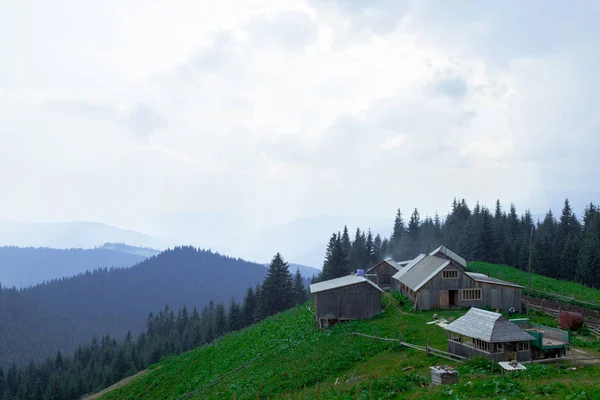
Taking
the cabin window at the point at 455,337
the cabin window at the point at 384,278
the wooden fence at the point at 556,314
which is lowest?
the wooden fence at the point at 556,314

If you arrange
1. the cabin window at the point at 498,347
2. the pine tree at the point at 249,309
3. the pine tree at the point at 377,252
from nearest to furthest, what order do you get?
the cabin window at the point at 498,347 → the pine tree at the point at 249,309 → the pine tree at the point at 377,252

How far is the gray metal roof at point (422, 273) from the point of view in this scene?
4503cm

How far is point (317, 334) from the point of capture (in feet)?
139

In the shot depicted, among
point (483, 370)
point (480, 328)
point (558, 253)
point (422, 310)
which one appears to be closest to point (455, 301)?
point (422, 310)

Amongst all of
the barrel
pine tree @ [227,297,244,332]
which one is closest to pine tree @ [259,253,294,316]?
pine tree @ [227,297,244,332]

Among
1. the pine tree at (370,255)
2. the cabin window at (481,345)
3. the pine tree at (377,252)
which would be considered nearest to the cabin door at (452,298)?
the cabin window at (481,345)

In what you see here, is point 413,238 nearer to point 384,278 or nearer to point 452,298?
point 384,278

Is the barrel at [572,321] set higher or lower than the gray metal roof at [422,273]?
lower

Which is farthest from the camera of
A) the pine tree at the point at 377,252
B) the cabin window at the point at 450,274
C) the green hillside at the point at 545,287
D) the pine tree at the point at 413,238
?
the pine tree at the point at 413,238

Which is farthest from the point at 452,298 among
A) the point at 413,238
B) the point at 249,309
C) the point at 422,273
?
the point at 413,238

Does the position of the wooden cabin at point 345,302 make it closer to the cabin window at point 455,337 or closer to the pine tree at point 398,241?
the cabin window at point 455,337

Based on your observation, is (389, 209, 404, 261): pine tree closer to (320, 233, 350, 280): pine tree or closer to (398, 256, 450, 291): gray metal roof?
(320, 233, 350, 280): pine tree

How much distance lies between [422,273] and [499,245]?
49.2m

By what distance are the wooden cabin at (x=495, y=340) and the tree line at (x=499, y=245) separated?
126 ft
